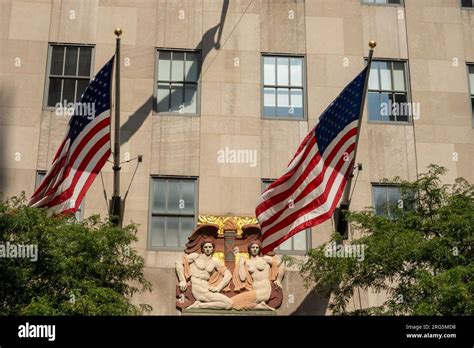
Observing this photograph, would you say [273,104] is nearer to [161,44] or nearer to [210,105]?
[210,105]

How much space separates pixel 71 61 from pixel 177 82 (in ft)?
11.5

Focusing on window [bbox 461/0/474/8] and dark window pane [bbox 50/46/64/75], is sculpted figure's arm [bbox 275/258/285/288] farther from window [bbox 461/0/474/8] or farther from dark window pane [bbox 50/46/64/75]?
window [bbox 461/0/474/8]

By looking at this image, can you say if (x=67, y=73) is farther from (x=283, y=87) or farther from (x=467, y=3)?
(x=467, y=3)

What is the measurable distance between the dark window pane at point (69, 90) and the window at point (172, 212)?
12.7ft

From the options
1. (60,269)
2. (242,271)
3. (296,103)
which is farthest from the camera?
(296,103)

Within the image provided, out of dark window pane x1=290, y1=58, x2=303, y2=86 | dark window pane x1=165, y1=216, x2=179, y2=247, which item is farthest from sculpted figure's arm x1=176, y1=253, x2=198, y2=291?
dark window pane x1=290, y1=58, x2=303, y2=86

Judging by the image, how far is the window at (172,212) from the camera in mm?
23406

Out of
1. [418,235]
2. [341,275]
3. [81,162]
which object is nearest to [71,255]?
[81,162]

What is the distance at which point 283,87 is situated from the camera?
2547 cm

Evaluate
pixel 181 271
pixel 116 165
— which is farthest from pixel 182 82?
pixel 181 271

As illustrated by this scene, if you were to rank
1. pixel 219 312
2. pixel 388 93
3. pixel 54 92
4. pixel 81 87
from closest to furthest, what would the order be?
pixel 219 312
pixel 54 92
pixel 81 87
pixel 388 93

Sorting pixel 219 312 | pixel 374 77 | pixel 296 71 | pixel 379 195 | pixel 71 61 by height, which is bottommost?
pixel 219 312

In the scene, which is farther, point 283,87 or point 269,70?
point 269,70

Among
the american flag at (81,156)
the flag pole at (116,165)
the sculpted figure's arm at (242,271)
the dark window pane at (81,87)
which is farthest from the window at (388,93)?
the dark window pane at (81,87)
